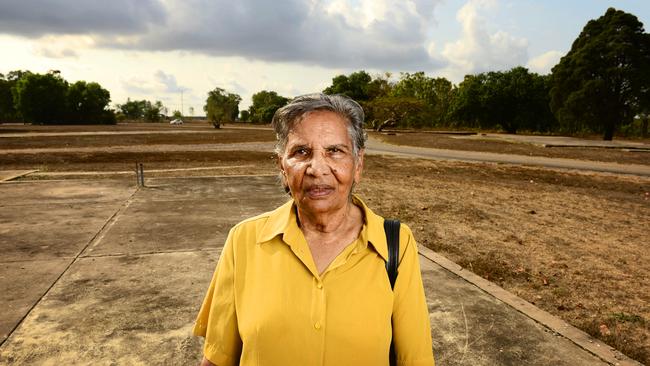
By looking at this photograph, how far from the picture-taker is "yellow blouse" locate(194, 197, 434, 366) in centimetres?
156

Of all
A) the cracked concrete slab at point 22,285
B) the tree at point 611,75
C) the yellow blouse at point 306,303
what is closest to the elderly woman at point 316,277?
the yellow blouse at point 306,303

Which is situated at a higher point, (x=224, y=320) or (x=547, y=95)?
(x=547, y=95)

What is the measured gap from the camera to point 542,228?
7523mm

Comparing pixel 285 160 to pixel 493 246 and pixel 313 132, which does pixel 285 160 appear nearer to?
pixel 313 132

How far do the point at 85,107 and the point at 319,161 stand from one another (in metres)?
→ 101

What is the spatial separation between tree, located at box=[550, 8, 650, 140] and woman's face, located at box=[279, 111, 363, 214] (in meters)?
43.6

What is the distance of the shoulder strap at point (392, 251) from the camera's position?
5.47 feet

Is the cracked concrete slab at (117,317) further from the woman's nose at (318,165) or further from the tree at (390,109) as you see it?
the tree at (390,109)

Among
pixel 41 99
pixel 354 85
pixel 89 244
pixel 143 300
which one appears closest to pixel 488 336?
pixel 143 300

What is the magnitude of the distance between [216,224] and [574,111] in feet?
136

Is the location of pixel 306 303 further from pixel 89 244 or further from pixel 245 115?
pixel 245 115

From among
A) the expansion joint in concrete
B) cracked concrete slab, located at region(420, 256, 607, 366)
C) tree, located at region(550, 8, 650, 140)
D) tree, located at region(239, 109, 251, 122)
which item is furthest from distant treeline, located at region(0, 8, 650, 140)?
cracked concrete slab, located at region(420, 256, 607, 366)

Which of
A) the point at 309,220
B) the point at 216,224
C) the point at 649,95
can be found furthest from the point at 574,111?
the point at 309,220

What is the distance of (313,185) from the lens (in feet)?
5.79
